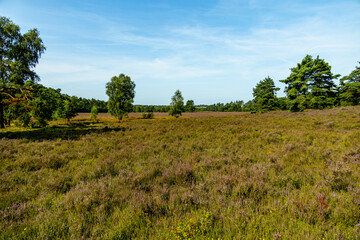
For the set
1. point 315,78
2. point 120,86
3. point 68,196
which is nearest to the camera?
point 68,196

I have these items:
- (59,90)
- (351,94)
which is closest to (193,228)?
(59,90)

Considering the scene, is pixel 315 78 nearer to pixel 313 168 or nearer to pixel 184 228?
pixel 313 168

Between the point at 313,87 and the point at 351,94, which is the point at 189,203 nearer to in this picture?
the point at 313,87

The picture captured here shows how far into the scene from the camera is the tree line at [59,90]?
1330 cm

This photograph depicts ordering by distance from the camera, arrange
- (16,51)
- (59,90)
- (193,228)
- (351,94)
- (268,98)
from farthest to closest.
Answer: (268,98) → (351,94) → (16,51) → (59,90) → (193,228)

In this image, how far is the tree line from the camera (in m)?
13.3

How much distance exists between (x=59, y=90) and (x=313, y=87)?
138ft

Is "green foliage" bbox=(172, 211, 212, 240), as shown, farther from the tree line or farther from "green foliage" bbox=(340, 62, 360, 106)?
"green foliage" bbox=(340, 62, 360, 106)

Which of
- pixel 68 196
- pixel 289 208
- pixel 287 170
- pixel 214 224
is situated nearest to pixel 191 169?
pixel 214 224

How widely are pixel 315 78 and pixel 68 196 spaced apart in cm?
4164

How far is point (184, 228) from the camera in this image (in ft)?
7.12

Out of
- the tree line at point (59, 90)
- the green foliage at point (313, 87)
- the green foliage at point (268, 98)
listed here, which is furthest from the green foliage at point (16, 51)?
the green foliage at point (268, 98)

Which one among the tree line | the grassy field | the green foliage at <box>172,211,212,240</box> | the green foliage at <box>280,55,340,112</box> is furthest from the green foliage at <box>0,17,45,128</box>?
the green foliage at <box>280,55,340,112</box>

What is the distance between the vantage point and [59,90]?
14.5 meters
